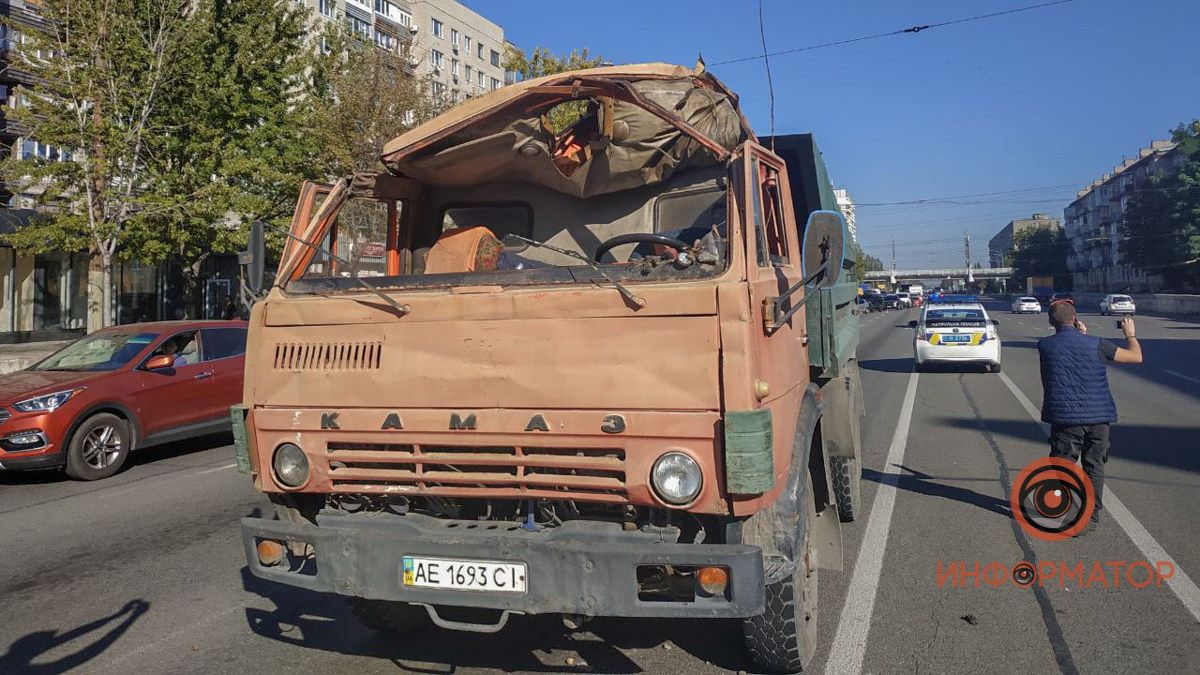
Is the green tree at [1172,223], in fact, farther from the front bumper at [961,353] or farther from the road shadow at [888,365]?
the front bumper at [961,353]

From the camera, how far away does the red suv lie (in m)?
8.43

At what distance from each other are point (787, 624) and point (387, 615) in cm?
197

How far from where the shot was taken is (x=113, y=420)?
9.13 metres

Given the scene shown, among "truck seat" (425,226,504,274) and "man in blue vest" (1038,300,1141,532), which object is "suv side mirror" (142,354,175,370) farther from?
"man in blue vest" (1038,300,1141,532)

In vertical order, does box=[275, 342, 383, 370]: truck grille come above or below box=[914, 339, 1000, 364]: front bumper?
above

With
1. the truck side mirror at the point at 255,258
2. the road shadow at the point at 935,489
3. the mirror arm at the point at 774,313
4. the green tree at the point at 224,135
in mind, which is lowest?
the road shadow at the point at 935,489

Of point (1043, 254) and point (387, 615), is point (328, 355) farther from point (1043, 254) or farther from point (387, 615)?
point (1043, 254)

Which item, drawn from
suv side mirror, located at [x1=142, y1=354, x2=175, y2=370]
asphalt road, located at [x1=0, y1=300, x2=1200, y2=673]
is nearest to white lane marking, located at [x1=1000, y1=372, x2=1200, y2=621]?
asphalt road, located at [x1=0, y1=300, x2=1200, y2=673]

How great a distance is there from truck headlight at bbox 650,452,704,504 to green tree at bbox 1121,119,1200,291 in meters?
74.2

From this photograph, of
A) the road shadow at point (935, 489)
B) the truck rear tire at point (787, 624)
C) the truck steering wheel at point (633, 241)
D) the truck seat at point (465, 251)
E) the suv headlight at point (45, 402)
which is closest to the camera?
the truck rear tire at point (787, 624)

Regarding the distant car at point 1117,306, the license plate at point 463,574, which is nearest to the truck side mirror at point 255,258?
the license plate at point 463,574

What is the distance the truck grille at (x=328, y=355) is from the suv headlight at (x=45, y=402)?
21.0 feet

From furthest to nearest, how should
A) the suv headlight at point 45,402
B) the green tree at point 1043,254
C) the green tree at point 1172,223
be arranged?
the green tree at point 1043,254, the green tree at point 1172,223, the suv headlight at point 45,402

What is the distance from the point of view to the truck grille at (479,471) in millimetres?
3176
